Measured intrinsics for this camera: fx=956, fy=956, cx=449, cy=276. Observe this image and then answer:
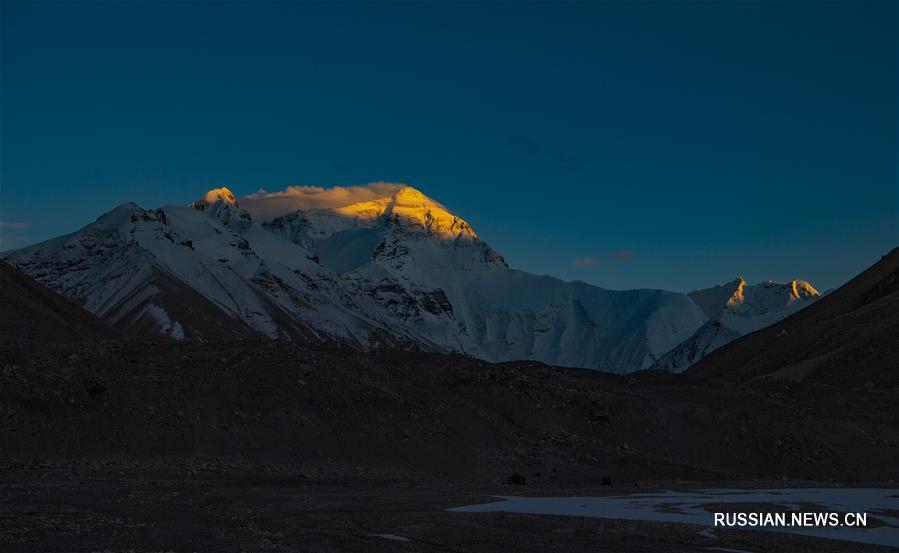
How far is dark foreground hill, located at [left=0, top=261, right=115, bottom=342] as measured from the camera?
310 ft

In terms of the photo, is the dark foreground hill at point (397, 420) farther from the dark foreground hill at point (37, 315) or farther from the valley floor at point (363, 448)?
the dark foreground hill at point (37, 315)

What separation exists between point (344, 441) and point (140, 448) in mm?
9106

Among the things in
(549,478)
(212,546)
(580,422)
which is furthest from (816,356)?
(212,546)

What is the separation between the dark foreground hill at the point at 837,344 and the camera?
86.7 m

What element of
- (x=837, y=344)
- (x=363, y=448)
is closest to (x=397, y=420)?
(x=363, y=448)

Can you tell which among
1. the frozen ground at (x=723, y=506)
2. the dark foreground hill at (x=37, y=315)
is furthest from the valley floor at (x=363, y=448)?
the dark foreground hill at (x=37, y=315)

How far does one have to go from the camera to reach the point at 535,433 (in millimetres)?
51062

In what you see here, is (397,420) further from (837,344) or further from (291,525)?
(837,344)

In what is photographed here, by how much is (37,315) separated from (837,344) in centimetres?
8355

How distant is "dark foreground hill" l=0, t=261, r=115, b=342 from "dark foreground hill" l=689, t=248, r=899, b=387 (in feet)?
235

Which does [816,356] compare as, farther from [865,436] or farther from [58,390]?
[58,390]

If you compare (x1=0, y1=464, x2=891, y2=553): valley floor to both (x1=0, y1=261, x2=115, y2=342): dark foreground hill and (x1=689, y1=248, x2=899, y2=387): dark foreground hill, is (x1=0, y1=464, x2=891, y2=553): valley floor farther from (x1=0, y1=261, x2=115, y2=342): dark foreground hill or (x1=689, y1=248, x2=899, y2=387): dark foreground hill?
(x1=0, y1=261, x2=115, y2=342): dark foreground hill

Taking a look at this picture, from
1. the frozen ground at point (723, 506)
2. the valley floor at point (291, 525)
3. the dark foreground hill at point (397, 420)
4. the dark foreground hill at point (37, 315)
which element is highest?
the dark foreground hill at point (37, 315)

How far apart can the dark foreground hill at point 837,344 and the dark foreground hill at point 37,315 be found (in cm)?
7162
